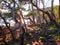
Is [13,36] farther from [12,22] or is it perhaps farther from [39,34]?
[39,34]

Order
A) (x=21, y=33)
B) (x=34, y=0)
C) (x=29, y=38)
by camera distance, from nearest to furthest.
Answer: (x=21, y=33)
(x=34, y=0)
(x=29, y=38)

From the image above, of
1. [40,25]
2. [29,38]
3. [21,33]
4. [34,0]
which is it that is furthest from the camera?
[40,25]

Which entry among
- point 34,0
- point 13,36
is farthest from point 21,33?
point 34,0

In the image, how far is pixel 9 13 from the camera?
32.6 ft

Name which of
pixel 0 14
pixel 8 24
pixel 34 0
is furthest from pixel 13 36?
pixel 34 0

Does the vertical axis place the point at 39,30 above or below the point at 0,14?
below

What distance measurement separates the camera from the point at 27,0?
386 inches

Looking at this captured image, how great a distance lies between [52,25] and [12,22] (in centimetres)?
286

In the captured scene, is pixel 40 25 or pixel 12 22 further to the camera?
pixel 40 25

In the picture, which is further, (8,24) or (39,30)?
(39,30)

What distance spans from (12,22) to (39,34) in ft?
5.71

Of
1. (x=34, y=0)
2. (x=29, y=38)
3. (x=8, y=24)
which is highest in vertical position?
(x=34, y=0)

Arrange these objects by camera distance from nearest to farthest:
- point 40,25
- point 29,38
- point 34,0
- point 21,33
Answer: point 21,33, point 34,0, point 29,38, point 40,25

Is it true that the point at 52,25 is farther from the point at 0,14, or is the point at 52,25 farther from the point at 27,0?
the point at 0,14
